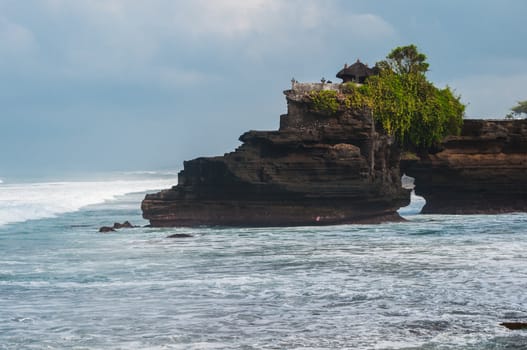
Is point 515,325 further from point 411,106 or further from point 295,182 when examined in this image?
point 411,106

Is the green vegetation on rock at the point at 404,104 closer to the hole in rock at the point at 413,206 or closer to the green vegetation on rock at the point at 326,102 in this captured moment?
the green vegetation on rock at the point at 326,102

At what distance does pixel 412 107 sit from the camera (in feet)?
127

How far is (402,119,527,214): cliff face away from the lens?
128 feet

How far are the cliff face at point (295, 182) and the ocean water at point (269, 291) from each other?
16.1ft

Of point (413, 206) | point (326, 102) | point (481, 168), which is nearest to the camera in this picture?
point (326, 102)

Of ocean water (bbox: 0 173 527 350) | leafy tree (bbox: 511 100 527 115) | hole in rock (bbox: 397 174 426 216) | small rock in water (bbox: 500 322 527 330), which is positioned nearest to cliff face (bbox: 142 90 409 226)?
ocean water (bbox: 0 173 527 350)

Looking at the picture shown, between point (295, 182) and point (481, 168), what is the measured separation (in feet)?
34.6

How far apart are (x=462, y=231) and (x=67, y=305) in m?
18.5

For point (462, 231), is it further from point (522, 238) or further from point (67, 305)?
point (67, 305)

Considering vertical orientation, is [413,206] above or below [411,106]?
below

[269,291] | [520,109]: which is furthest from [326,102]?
[520,109]

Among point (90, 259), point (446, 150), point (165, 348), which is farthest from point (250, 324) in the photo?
point (446, 150)

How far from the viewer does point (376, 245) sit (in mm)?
25219

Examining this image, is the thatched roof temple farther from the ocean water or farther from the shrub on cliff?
the shrub on cliff
